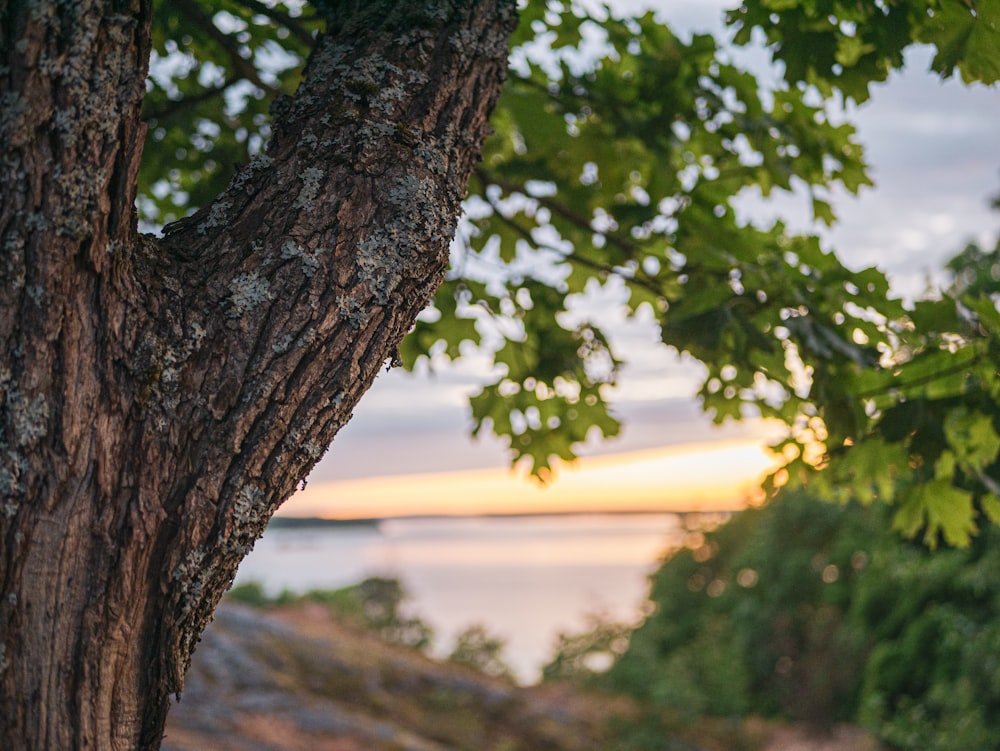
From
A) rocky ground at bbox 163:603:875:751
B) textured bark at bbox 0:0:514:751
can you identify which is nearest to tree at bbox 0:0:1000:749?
textured bark at bbox 0:0:514:751

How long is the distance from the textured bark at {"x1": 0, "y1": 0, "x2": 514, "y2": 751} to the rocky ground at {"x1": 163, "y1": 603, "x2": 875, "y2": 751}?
15.2ft

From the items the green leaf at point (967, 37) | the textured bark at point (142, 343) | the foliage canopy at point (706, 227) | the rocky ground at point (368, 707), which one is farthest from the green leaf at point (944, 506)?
the rocky ground at point (368, 707)

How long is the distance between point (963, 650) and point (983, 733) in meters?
0.58

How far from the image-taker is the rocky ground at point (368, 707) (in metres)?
6.00

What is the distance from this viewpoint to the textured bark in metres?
1.24

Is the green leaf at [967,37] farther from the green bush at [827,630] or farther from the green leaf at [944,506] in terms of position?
the green bush at [827,630]

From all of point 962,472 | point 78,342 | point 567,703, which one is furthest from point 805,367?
point 567,703

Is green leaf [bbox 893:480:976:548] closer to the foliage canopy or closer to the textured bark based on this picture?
the foliage canopy

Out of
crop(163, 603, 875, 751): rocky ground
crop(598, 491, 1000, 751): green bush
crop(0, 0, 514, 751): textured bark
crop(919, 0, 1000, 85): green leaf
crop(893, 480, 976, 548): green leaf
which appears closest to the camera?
crop(0, 0, 514, 751): textured bark

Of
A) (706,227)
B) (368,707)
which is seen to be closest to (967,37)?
(706,227)

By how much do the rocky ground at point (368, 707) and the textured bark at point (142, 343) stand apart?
4.64 meters

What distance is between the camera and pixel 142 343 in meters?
1.34

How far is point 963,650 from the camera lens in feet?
20.1

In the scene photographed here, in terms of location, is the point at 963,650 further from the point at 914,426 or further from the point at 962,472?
the point at 914,426
